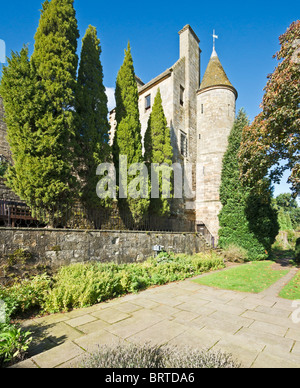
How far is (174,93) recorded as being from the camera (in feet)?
51.9

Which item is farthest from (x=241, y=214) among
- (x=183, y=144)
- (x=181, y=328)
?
(x=181, y=328)

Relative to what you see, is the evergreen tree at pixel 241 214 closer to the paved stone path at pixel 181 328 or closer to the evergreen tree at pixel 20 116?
the paved stone path at pixel 181 328

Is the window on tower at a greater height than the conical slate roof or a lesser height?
lesser

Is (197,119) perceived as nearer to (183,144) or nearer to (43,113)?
(183,144)

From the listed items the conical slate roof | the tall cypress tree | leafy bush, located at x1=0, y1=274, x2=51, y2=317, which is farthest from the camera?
the conical slate roof

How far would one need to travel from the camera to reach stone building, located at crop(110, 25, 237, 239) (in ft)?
52.3

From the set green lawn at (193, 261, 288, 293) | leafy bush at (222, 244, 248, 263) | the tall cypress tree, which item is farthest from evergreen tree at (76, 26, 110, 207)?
leafy bush at (222, 244, 248, 263)

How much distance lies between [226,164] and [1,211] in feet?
45.2

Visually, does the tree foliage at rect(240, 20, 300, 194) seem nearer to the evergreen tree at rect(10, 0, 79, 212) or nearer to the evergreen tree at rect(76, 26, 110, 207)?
the evergreen tree at rect(76, 26, 110, 207)

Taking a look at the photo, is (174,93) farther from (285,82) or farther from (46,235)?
(46,235)

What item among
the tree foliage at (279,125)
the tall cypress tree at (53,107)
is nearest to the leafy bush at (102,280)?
the tall cypress tree at (53,107)

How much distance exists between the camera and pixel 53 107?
7430mm
